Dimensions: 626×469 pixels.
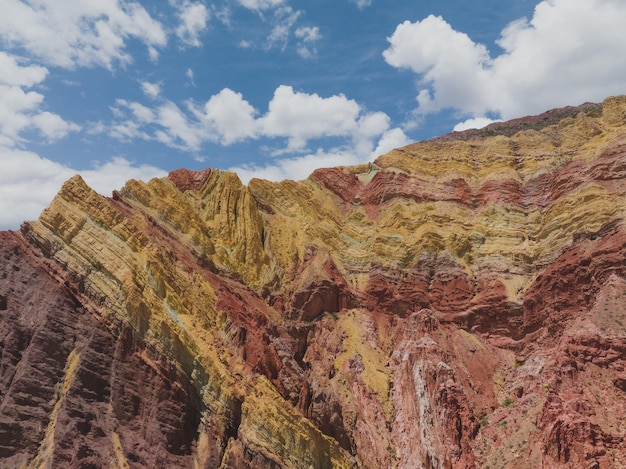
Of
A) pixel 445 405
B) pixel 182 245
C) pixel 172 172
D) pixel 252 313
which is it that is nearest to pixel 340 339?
pixel 252 313

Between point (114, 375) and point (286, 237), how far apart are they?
2995 centimetres

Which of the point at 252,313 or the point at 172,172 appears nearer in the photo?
the point at 252,313

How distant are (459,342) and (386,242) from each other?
567 inches

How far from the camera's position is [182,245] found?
54.7 m

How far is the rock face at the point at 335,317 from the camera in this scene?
3881cm

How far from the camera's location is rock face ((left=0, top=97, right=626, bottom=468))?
38.8 metres

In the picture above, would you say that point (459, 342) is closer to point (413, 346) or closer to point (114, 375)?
point (413, 346)

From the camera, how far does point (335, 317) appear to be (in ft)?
191

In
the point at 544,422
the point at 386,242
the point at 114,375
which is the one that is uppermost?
the point at 386,242

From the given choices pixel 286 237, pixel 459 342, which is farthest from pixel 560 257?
pixel 286 237

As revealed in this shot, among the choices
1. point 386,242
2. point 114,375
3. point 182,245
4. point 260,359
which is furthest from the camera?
point 386,242

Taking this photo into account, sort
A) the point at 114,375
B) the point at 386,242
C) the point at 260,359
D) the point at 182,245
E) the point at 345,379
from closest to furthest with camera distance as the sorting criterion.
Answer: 1. the point at 114,375
2. the point at 260,359
3. the point at 345,379
4. the point at 182,245
5. the point at 386,242

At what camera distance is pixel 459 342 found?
53.6 meters

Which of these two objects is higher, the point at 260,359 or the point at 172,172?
the point at 172,172
